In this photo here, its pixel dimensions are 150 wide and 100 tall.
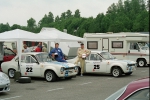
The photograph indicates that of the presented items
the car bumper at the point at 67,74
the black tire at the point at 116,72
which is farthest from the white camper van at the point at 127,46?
the car bumper at the point at 67,74

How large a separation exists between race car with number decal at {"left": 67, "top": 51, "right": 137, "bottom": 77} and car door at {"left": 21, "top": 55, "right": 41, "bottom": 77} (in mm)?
3303

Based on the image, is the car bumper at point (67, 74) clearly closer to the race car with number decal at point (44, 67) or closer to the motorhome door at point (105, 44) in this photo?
the race car with number decal at point (44, 67)

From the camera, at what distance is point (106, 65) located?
677 inches

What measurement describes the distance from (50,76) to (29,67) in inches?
50.1

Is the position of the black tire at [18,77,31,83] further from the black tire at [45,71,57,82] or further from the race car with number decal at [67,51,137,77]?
the race car with number decal at [67,51,137,77]

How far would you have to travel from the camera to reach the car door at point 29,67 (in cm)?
1550

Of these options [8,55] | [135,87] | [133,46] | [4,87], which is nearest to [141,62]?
[133,46]

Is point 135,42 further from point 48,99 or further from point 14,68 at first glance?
point 48,99

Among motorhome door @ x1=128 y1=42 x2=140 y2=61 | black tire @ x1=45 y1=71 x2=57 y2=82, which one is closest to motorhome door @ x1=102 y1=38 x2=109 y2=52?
motorhome door @ x1=128 y1=42 x2=140 y2=61

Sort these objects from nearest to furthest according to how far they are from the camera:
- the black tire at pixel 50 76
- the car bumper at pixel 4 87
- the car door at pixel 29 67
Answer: the car bumper at pixel 4 87, the black tire at pixel 50 76, the car door at pixel 29 67

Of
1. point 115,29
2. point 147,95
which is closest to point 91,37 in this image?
point 147,95

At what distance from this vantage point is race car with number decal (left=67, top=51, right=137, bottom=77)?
16.9 meters

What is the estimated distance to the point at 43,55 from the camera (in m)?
16.1

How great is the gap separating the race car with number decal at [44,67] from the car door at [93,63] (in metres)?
1.77
